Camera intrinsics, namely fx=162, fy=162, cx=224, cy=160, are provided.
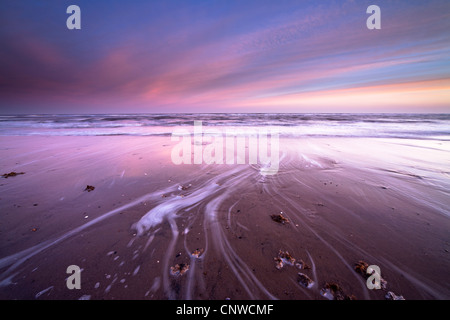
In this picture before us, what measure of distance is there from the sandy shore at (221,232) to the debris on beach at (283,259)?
54 mm

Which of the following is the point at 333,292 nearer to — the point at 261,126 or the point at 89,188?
the point at 89,188

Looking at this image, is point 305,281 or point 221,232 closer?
point 305,281

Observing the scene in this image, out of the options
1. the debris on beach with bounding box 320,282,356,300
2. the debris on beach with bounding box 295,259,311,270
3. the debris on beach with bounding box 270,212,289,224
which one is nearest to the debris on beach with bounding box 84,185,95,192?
the debris on beach with bounding box 270,212,289,224

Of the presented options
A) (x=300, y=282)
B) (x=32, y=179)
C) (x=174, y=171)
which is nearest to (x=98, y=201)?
(x=174, y=171)

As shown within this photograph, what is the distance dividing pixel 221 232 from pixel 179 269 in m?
0.88

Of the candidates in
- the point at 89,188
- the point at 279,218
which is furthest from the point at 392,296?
the point at 89,188

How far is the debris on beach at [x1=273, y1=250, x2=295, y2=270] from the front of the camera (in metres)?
2.24

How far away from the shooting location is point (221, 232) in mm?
2816

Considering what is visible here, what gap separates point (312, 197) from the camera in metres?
3.85

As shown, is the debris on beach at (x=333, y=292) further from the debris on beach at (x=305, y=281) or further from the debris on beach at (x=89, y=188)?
the debris on beach at (x=89, y=188)

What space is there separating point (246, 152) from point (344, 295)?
6.08 m

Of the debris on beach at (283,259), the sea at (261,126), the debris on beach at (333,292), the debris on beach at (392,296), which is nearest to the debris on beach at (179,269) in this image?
the debris on beach at (283,259)

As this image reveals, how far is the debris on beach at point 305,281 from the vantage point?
1978mm
